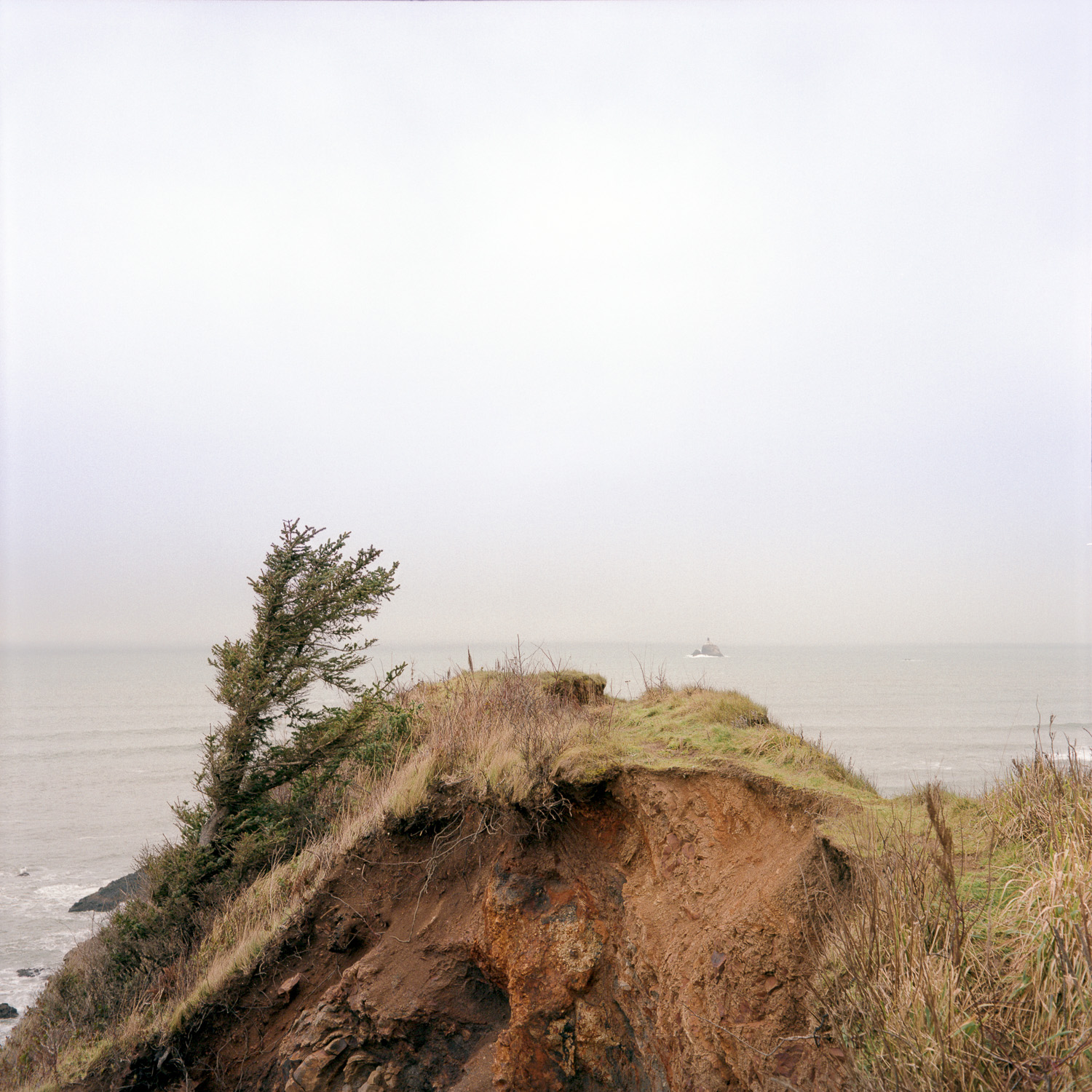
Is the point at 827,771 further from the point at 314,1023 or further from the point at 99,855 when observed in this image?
the point at 99,855

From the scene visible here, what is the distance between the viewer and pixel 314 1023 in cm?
728

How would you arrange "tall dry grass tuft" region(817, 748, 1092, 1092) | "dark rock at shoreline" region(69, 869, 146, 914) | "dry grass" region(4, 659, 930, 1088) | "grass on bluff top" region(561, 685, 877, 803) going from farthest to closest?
"dark rock at shoreline" region(69, 869, 146, 914), "dry grass" region(4, 659, 930, 1088), "grass on bluff top" region(561, 685, 877, 803), "tall dry grass tuft" region(817, 748, 1092, 1092)

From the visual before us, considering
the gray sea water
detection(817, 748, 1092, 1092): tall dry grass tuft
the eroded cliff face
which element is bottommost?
the gray sea water

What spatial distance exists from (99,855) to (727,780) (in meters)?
24.1

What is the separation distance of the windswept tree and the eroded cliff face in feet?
12.0

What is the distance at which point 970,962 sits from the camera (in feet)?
11.9

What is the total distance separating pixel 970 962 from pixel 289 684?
33.9ft

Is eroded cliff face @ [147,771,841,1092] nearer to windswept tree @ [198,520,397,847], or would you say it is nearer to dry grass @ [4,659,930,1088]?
dry grass @ [4,659,930,1088]

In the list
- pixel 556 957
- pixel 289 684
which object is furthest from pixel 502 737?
pixel 289 684

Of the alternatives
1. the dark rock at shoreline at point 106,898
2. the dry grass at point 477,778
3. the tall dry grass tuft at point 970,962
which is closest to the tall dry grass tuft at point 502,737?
the dry grass at point 477,778

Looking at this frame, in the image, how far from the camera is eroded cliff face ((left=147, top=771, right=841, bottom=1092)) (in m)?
5.30

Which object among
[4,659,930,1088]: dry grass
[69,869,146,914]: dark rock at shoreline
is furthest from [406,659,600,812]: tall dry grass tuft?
[69,869,146,914]: dark rock at shoreline

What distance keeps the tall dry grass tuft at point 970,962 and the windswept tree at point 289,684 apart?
9.19 m

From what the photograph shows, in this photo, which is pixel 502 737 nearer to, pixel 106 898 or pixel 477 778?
pixel 477 778
